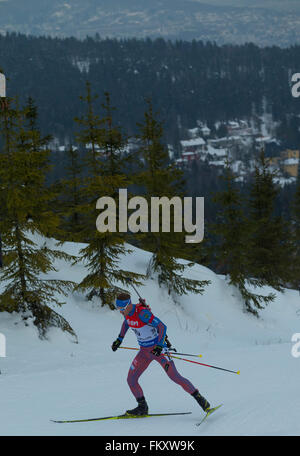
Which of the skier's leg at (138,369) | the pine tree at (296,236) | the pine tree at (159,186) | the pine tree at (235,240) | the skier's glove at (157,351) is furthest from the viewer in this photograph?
the pine tree at (296,236)

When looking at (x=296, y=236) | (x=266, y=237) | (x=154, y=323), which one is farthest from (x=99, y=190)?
(x=296, y=236)

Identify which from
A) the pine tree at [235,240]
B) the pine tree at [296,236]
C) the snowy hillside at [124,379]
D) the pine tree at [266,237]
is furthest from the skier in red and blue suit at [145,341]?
the pine tree at [296,236]

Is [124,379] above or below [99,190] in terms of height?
below

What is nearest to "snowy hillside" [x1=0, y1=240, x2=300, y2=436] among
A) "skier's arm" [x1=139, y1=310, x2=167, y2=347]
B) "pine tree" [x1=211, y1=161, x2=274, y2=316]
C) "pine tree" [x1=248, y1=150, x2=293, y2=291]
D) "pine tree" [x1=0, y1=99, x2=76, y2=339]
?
"pine tree" [x1=0, y1=99, x2=76, y2=339]

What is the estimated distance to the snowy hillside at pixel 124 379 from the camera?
23.8 feet

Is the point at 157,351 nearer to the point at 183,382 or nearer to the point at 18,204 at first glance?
the point at 183,382

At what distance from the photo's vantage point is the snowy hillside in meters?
7.24

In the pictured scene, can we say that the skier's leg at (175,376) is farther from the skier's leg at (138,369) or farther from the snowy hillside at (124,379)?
the snowy hillside at (124,379)

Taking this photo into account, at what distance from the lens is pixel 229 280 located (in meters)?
25.2

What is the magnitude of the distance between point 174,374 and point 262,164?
23.2m

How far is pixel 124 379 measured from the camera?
10820 millimetres

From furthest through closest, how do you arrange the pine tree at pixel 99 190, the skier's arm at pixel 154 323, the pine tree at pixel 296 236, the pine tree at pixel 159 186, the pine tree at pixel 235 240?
the pine tree at pixel 296 236
the pine tree at pixel 235 240
the pine tree at pixel 159 186
the pine tree at pixel 99 190
the skier's arm at pixel 154 323
